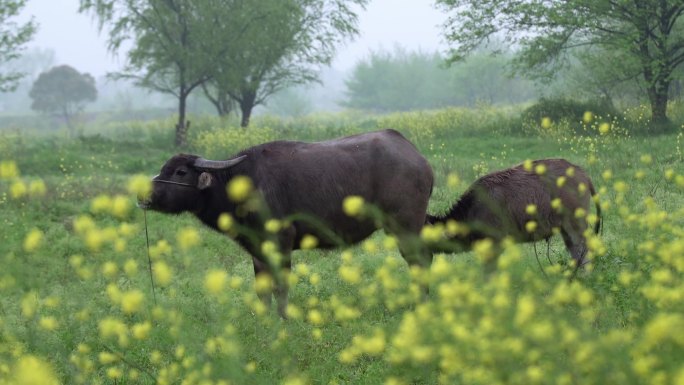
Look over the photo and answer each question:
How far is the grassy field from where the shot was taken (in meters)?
2.92

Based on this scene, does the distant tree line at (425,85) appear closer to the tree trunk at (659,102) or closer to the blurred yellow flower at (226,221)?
the tree trunk at (659,102)

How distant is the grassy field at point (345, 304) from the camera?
2916 millimetres

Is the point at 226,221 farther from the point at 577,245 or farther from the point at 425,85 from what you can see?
the point at 425,85

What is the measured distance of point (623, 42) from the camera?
18875mm

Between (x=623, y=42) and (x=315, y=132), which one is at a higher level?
(x=623, y=42)

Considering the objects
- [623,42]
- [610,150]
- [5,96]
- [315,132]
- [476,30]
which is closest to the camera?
[610,150]

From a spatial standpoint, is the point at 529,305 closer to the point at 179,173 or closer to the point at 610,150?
the point at 179,173

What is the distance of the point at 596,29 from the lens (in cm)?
2122

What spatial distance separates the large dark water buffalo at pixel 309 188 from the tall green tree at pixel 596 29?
15.1m

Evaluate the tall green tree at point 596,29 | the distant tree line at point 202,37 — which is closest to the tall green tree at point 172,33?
the distant tree line at point 202,37

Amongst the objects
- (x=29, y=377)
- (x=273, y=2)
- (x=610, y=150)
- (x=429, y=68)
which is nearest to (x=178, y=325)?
(x=29, y=377)

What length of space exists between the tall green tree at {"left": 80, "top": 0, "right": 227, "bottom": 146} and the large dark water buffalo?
746 inches

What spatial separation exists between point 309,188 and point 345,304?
141 cm

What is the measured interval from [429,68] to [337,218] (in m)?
77.3
